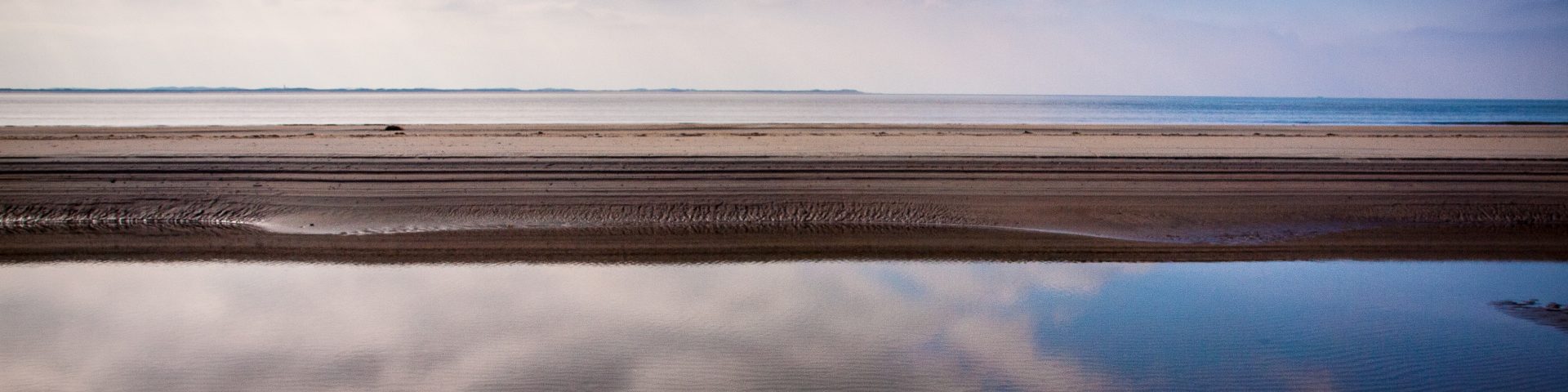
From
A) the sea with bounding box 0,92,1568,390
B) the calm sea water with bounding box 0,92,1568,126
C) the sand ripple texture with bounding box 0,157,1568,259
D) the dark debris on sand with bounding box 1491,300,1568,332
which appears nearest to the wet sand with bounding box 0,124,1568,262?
the sand ripple texture with bounding box 0,157,1568,259

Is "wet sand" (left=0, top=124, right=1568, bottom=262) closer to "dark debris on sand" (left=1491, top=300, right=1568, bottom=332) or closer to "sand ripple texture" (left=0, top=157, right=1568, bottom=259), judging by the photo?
"sand ripple texture" (left=0, top=157, right=1568, bottom=259)

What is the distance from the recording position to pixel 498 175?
13070mm

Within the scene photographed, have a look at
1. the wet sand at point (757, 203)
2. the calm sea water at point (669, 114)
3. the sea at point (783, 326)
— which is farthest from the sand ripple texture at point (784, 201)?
the calm sea water at point (669, 114)

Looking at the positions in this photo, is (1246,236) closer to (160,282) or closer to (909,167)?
(909,167)

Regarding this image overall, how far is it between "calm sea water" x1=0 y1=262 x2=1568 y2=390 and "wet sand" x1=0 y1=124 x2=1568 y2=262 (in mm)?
826

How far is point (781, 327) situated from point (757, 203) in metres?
5.01

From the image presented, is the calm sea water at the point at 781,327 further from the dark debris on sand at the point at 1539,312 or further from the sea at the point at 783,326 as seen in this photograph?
the dark debris on sand at the point at 1539,312

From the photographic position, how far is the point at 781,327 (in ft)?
20.6

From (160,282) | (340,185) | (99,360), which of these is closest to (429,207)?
(340,185)

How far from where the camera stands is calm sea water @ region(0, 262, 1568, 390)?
522cm

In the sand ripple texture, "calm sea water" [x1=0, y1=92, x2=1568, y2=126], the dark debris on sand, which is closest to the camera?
the dark debris on sand

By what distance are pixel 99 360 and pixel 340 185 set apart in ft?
22.8

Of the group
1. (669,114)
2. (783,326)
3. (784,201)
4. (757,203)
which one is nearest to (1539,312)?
(783,326)

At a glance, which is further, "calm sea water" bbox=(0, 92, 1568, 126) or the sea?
"calm sea water" bbox=(0, 92, 1568, 126)
